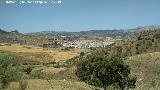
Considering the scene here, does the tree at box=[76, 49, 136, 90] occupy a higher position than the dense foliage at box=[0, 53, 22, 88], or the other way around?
the dense foliage at box=[0, 53, 22, 88]

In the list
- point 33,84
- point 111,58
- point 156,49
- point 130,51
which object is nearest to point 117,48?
point 130,51

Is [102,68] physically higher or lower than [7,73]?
lower

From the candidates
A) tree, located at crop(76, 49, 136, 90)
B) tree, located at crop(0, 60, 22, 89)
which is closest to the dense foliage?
tree, located at crop(0, 60, 22, 89)

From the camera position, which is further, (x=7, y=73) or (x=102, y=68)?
(x=102, y=68)

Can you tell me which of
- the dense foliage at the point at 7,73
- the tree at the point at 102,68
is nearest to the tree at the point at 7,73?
the dense foliage at the point at 7,73

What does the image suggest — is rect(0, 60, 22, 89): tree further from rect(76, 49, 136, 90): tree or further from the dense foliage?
rect(76, 49, 136, 90): tree

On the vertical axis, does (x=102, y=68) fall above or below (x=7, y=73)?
below

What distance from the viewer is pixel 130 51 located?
106 m

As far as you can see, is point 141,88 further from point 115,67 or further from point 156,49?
point 156,49

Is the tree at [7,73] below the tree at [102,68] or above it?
above

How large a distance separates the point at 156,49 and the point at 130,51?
26.4 ft

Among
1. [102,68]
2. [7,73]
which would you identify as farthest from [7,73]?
[102,68]

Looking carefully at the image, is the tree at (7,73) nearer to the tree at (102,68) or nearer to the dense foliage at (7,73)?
the dense foliage at (7,73)

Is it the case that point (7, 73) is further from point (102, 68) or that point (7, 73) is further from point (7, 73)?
point (102, 68)
